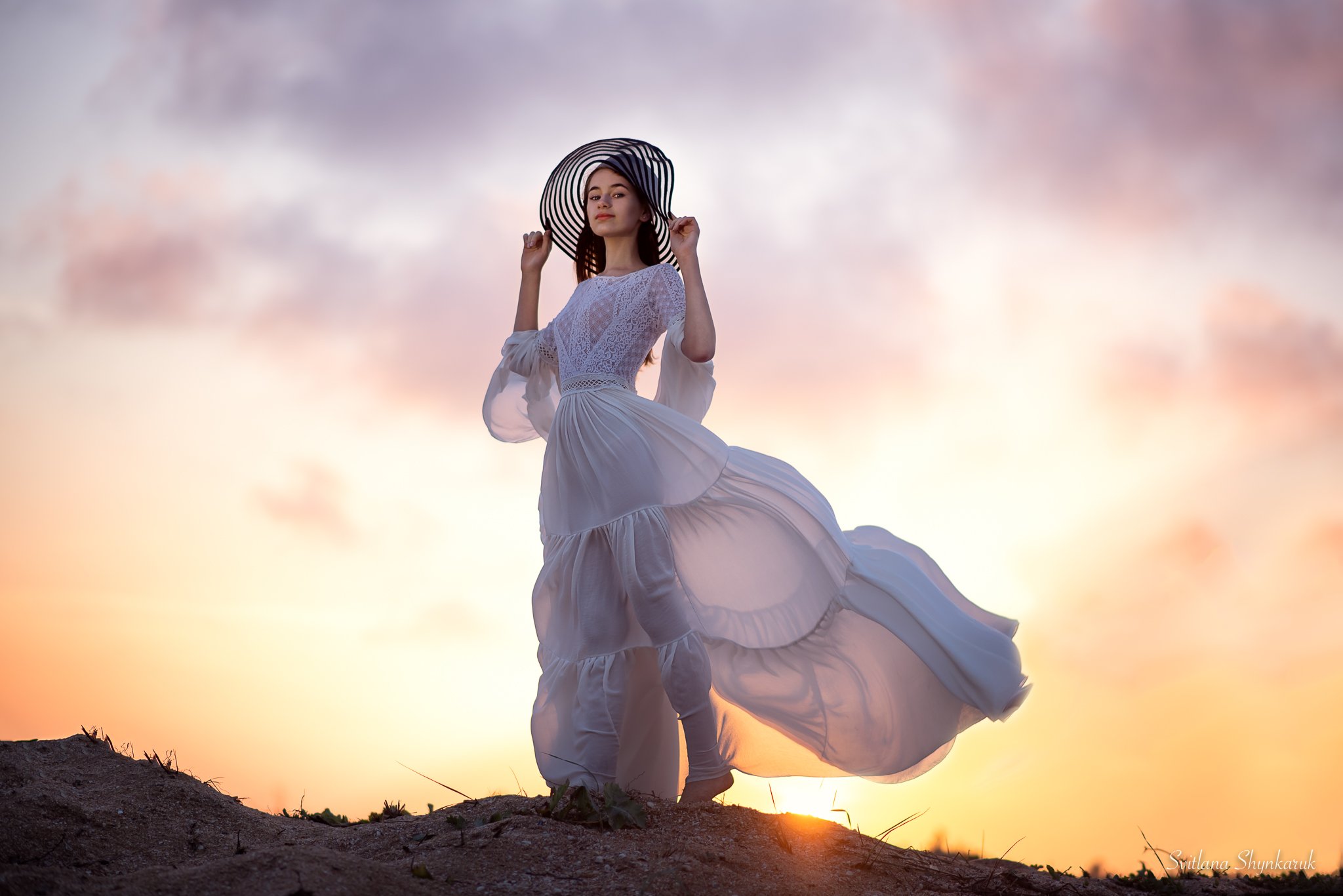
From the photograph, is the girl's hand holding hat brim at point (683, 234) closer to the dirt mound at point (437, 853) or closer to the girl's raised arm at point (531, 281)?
the girl's raised arm at point (531, 281)

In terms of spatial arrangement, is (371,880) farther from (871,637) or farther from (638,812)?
(871,637)

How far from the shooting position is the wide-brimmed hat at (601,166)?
530cm

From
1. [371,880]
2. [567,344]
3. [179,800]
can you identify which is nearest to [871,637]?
[567,344]

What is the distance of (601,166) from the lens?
5.32 meters

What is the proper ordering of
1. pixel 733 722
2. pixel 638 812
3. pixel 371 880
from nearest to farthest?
pixel 371 880, pixel 638 812, pixel 733 722

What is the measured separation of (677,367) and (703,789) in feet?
6.41

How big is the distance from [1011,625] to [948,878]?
1.22m

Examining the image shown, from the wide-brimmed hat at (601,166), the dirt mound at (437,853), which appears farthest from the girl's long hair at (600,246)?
the dirt mound at (437,853)

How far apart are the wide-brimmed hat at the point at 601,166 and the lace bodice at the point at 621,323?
0.53 feet

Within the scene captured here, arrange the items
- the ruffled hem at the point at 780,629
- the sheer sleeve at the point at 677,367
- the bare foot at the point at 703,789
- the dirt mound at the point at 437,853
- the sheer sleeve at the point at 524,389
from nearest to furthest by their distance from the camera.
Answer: the dirt mound at the point at 437,853 → the bare foot at the point at 703,789 → the ruffled hem at the point at 780,629 → the sheer sleeve at the point at 677,367 → the sheer sleeve at the point at 524,389

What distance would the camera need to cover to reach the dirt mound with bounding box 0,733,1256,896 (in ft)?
11.6

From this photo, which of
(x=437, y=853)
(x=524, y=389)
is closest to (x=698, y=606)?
(x=524, y=389)

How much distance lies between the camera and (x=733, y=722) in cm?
508

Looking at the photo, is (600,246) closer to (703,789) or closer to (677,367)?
(677,367)
